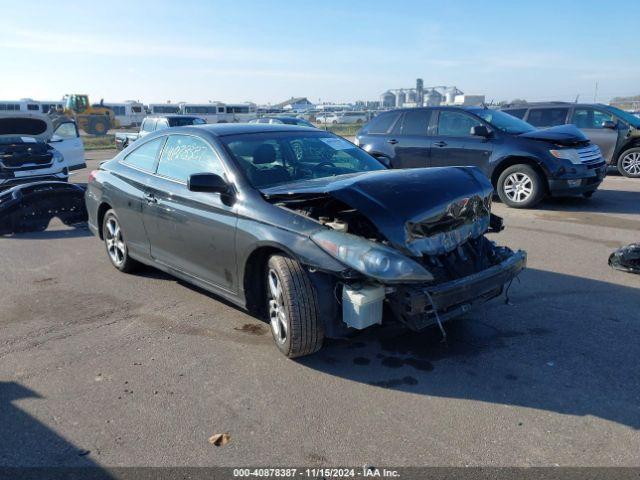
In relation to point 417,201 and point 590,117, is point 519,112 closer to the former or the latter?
point 590,117

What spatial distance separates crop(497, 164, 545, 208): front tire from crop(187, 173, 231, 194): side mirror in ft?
21.7

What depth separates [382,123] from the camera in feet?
36.1

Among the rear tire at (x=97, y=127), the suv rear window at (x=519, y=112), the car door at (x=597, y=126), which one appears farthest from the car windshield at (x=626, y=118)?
the rear tire at (x=97, y=127)

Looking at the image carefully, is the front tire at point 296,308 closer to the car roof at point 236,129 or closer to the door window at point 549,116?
the car roof at point 236,129

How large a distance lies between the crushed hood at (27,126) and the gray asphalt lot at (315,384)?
6.92 m

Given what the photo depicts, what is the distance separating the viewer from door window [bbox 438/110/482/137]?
9.76m

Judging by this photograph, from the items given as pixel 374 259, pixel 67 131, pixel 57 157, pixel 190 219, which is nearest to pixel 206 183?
pixel 190 219

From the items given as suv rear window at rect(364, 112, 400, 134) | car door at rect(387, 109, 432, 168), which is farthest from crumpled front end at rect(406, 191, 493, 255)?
suv rear window at rect(364, 112, 400, 134)

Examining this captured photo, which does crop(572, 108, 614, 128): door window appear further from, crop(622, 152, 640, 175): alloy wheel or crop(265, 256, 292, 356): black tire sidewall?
crop(265, 256, 292, 356): black tire sidewall

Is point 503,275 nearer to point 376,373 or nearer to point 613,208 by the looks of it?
point 376,373

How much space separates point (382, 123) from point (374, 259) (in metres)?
8.14

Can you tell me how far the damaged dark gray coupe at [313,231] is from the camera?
3461 mm

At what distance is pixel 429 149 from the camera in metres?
10.1

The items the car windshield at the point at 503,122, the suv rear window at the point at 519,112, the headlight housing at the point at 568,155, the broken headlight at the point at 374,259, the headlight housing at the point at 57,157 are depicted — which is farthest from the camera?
the suv rear window at the point at 519,112
